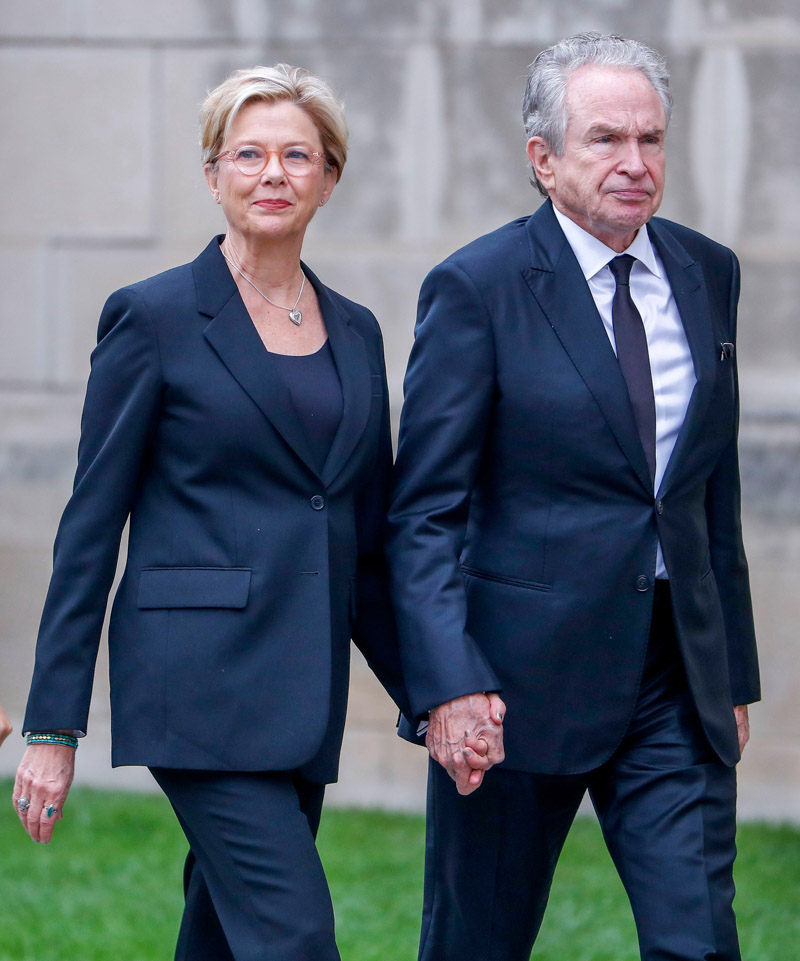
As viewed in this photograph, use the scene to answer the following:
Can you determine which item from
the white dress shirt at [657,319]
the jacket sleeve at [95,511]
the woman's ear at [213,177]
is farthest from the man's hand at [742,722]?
the woman's ear at [213,177]

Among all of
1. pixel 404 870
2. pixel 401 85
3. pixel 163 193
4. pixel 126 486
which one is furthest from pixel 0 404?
pixel 126 486

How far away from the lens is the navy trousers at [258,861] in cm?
291

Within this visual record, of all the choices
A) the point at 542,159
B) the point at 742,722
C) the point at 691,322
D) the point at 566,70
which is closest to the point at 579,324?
the point at 691,322

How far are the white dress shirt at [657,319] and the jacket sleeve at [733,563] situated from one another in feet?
0.71

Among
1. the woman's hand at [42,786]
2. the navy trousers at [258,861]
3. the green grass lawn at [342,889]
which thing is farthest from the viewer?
the green grass lawn at [342,889]

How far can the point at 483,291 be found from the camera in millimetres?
3273

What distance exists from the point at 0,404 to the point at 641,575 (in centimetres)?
411

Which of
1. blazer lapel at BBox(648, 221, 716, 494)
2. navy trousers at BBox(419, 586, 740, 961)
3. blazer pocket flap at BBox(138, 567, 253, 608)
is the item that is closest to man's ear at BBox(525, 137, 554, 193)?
blazer lapel at BBox(648, 221, 716, 494)

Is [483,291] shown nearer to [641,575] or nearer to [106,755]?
[641,575]

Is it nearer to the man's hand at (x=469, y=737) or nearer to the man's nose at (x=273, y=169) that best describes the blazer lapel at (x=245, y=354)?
the man's nose at (x=273, y=169)

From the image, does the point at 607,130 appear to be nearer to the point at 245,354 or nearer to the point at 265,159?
the point at 265,159

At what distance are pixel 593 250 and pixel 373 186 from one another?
3229 mm

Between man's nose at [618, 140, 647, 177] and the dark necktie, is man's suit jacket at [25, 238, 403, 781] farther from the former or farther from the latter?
man's nose at [618, 140, 647, 177]

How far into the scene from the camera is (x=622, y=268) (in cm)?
333
